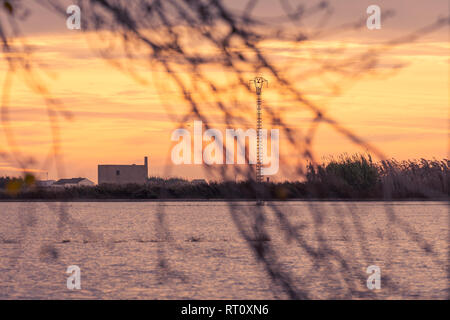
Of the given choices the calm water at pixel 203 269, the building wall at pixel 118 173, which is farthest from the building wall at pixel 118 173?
the calm water at pixel 203 269

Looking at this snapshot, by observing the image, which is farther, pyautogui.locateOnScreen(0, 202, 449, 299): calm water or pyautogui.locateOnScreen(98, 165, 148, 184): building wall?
pyautogui.locateOnScreen(98, 165, 148, 184): building wall

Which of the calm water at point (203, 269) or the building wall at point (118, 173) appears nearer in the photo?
the calm water at point (203, 269)

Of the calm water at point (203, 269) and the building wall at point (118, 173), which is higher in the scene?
the building wall at point (118, 173)

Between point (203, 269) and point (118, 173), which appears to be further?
point (118, 173)

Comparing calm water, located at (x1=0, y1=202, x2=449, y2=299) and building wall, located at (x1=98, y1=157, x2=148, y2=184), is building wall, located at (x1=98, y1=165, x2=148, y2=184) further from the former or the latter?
calm water, located at (x1=0, y1=202, x2=449, y2=299)

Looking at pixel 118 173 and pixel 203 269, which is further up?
pixel 118 173

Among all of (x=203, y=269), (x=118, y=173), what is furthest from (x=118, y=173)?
(x=203, y=269)

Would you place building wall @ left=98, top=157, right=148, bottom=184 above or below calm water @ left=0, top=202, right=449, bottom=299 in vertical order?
above

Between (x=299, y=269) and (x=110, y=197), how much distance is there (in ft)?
135

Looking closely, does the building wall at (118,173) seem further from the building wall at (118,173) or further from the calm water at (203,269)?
the calm water at (203,269)

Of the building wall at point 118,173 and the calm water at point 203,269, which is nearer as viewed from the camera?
the calm water at point 203,269

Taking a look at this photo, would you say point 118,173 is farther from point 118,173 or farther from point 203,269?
point 203,269

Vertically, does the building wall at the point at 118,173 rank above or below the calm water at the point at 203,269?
above

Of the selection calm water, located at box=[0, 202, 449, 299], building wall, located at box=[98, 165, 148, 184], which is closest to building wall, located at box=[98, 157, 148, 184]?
building wall, located at box=[98, 165, 148, 184]
